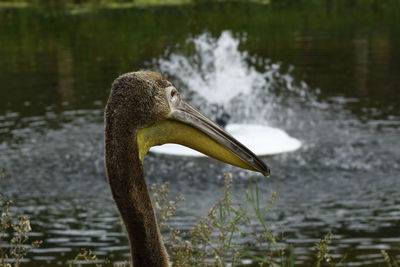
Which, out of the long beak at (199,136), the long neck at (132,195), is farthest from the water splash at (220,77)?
the long neck at (132,195)

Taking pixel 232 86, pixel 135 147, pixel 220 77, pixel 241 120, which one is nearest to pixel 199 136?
pixel 135 147

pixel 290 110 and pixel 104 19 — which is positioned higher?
pixel 104 19

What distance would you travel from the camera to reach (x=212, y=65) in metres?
18.4

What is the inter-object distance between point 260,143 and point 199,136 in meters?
9.12

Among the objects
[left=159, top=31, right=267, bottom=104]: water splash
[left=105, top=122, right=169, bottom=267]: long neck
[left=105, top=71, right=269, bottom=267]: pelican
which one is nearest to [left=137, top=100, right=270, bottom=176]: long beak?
[left=105, top=71, right=269, bottom=267]: pelican

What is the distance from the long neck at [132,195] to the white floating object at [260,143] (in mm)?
8879

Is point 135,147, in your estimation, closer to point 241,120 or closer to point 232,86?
point 241,120

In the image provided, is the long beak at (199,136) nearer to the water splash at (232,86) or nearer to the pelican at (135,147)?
the pelican at (135,147)

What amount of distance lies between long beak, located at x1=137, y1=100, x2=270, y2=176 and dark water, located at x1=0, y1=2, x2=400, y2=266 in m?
3.53

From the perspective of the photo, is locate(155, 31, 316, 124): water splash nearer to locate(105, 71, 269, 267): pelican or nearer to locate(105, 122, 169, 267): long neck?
locate(105, 71, 269, 267): pelican

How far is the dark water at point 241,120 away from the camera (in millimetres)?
9648

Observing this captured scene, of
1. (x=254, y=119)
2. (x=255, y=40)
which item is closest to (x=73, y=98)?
(x=254, y=119)

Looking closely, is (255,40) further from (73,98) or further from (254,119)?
(254,119)

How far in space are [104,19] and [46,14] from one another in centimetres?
449
